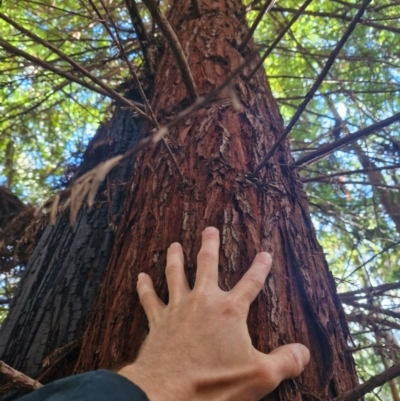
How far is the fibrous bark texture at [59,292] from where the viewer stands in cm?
186

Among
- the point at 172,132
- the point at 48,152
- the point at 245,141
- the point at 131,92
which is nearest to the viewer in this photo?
the point at 245,141

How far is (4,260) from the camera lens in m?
3.06

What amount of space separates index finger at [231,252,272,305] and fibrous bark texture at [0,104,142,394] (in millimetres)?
815

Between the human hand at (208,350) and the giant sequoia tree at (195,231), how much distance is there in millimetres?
81

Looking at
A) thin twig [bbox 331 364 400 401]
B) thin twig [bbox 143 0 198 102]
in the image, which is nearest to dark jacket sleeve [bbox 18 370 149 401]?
thin twig [bbox 331 364 400 401]

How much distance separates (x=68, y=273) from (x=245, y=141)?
1230 mm

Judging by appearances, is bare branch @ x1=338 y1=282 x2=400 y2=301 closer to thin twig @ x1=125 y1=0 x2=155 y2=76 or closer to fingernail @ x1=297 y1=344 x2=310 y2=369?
fingernail @ x1=297 y1=344 x2=310 y2=369

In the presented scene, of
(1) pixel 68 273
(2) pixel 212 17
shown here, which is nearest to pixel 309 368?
(1) pixel 68 273

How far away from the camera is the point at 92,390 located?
38.0 inches

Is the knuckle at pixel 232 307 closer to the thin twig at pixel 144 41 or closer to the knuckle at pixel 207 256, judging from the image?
→ the knuckle at pixel 207 256

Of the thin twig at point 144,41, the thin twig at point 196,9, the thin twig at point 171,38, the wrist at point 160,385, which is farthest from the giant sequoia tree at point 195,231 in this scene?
the thin twig at point 144,41

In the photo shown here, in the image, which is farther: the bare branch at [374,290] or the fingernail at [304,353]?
the bare branch at [374,290]

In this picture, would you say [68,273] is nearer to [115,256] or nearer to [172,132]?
[115,256]

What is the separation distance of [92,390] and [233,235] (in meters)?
0.70
